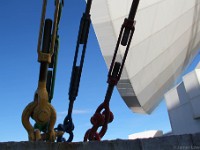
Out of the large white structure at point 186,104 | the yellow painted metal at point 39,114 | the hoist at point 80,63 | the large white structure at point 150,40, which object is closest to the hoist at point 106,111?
the hoist at point 80,63

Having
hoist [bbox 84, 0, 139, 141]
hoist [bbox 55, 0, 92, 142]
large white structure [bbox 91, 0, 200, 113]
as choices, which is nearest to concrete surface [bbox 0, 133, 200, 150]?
hoist [bbox 84, 0, 139, 141]

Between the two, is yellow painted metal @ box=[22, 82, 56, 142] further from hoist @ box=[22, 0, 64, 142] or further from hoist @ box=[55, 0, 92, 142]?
hoist @ box=[55, 0, 92, 142]

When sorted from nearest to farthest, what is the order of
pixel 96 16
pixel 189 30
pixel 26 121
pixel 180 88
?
pixel 26 121, pixel 96 16, pixel 189 30, pixel 180 88

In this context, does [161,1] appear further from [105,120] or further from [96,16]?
[105,120]

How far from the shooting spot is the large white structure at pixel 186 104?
99.8ft

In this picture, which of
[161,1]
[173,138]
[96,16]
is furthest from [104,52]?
[173,138]

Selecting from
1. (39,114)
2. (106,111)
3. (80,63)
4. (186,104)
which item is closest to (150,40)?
(80,63)

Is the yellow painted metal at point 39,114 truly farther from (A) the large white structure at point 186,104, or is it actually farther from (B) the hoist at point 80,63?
(A) the large white structure at point 186,104

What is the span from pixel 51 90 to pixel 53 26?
0.86m

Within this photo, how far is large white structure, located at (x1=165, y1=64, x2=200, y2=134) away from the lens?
30.4 meters

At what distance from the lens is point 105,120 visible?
3.67 m

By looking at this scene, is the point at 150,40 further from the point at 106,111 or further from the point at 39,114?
the point at 39,114

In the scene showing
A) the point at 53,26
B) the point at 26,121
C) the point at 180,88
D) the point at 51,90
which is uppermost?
the point at 180,88

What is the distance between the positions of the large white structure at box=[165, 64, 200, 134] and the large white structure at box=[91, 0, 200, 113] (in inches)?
867
